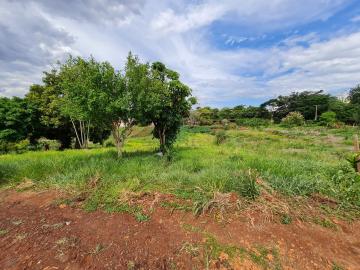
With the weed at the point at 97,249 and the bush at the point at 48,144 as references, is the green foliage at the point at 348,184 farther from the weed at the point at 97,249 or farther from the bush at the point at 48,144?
the bush at the point at 48,144

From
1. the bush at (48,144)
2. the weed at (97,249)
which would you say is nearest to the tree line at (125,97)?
the weed at (97,249)

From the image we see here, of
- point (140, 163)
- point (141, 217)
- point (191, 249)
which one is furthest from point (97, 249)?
point (140, 163)

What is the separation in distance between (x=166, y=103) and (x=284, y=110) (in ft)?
180

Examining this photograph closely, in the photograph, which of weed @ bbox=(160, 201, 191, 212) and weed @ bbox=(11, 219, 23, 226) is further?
weed @ bbox=(160, 201, 191, 212)

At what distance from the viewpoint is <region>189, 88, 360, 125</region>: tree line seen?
4953 cm

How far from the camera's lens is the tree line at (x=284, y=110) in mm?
49531

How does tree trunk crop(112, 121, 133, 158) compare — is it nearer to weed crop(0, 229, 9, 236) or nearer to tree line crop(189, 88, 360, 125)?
weed crop(0, 229, 9, 236)

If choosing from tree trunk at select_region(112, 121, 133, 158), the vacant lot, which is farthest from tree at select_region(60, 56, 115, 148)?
the vacant lot

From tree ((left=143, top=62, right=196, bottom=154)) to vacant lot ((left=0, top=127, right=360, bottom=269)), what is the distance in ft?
13.2

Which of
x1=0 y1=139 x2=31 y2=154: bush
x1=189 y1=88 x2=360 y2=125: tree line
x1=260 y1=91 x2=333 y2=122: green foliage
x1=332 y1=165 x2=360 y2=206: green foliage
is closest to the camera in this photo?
x1=332 y1=165 x2=360 y2=206: green foliage

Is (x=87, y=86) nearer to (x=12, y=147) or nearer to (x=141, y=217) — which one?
(x=141, y=217)

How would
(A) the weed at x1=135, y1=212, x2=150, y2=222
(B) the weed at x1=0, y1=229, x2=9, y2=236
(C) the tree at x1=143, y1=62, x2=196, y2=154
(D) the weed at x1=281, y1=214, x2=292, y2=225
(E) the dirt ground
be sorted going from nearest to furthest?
(E) the dirt ground < (B) the weed at x1=0, y1=229, x2=9, y2=236 < (D) the weed at x1=281, y1=214, x2=292, y2=225 < (A) the weed at x1=135, y1=212, x2=150, y2=222 < (C) the tree at x1=143, y1=62, x2=196, y2=154

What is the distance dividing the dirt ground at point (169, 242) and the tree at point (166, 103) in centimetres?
541

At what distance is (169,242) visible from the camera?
3.35 m
